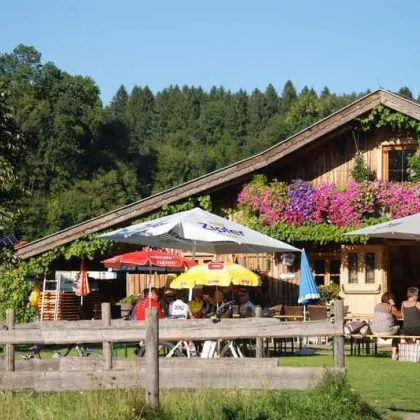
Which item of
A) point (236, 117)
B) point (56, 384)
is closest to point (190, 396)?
point (56, 384)

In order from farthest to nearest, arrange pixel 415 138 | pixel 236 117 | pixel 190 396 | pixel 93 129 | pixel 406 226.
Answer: pixel 236 117 → pixel 93 129 → pixel 415 138 → pixel 406 226 → pixel 190 396

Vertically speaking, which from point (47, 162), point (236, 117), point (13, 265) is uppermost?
point (236, 117)

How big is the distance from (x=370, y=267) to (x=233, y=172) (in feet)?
13.0

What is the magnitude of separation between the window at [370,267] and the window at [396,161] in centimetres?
190

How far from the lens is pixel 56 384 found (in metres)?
10.2

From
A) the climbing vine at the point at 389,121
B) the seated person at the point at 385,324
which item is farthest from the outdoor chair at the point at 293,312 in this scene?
the climbing vine at the point at 389,121

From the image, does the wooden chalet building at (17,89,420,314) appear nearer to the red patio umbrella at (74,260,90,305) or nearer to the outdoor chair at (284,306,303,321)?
the red patio umbrella at (74,260,90,305)

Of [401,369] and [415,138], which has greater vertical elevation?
[415,138]

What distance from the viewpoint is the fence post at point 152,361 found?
952 cm

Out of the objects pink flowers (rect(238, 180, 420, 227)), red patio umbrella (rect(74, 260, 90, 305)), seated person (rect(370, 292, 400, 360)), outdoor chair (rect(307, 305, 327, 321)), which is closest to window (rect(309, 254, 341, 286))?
pink flowers (rect(238, 180, 420, 227))

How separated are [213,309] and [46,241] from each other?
278 inches

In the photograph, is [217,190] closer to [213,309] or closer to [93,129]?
[213,309]

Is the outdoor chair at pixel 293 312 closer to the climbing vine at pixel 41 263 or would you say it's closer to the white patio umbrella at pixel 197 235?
the white patio umbrella at pixel 197 235

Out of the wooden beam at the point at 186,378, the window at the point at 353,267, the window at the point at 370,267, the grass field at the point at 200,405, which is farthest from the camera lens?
the window at the point at 353,267
